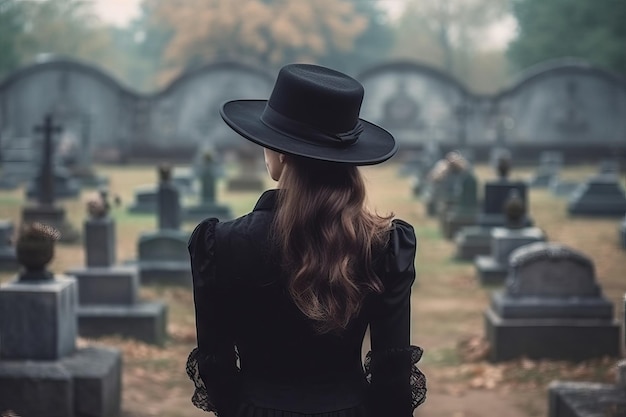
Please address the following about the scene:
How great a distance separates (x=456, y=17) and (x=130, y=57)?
3703 centimetres

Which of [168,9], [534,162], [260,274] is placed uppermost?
[168,9]

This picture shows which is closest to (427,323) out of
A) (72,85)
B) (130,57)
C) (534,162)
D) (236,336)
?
(236,336)

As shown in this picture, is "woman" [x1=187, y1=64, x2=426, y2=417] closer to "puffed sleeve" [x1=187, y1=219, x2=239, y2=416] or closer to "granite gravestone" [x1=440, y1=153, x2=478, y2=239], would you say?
"puffed sleeve" [x1=187, y1=219, x2=239, y2=416]

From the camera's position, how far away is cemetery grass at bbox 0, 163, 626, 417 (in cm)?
704

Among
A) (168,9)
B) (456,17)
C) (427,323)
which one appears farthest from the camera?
(456,17)

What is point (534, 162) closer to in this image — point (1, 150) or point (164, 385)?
point (1, 150)

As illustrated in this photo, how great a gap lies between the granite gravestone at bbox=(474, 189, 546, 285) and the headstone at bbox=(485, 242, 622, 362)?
98.9 inches

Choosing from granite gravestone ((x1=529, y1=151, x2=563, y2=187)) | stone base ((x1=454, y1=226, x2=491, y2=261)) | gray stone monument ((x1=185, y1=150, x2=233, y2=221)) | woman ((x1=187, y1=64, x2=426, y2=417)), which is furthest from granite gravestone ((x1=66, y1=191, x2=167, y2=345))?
granite gravestone ((x1=529, y1=151, x2=563, y2=187))

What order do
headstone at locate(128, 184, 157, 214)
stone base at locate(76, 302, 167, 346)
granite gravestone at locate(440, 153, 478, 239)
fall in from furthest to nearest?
headstone at locate(128, 184, 157, 214) → granite gravestone at locate(440, 153, 478, 239) → stone base at locate(76, 302, 167, 346)

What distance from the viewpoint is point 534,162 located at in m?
34.9

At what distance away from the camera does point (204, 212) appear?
17281 mm

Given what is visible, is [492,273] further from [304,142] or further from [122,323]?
[304,142]

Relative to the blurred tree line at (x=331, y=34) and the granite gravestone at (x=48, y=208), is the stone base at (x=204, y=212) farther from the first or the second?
the blurred tree line at (x=331, y=34)

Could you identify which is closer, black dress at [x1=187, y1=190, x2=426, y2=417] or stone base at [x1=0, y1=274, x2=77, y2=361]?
black dress at [x1=187, y1=190, x2=426, y2=417]
